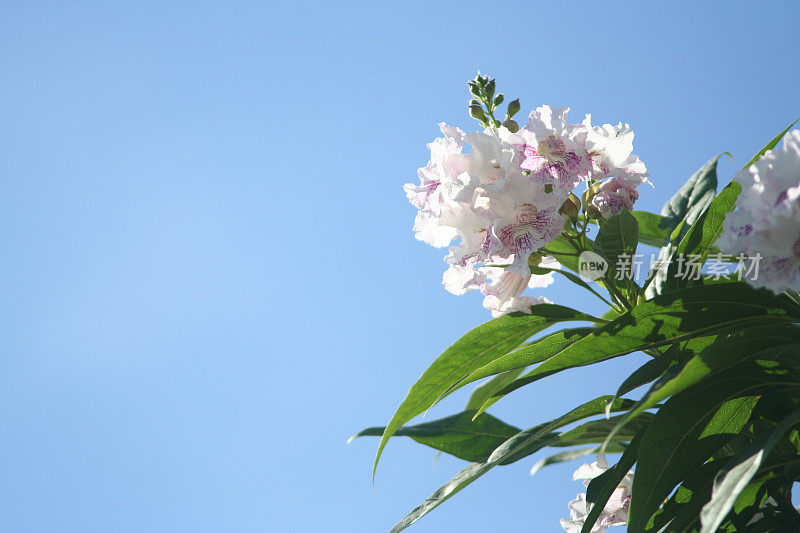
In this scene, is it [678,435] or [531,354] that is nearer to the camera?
[678,435]

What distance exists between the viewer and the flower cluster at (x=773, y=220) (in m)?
0.77

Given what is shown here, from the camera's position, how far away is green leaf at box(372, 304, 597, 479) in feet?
3.70

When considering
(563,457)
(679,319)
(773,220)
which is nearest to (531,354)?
(679,319)

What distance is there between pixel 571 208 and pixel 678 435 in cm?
41

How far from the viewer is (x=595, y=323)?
1.25 m

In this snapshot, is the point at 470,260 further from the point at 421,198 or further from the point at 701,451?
the point at 701,451

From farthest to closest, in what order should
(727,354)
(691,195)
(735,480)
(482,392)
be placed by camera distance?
(482,392) → (691,195) → (727,354) → (735,480)

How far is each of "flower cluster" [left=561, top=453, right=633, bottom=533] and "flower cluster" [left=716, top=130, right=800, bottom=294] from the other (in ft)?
1.77

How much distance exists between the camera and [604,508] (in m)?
1.29

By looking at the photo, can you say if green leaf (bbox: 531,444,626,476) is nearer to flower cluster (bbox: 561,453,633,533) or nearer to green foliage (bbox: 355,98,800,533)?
flower cluster (bbox: 561,453,633,533)

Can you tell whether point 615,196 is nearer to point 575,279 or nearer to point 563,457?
point 575,279

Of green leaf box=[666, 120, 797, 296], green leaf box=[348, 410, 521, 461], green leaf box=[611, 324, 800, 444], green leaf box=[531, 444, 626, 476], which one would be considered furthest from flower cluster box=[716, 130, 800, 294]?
green leaf box=[531, 444, 626, 476]

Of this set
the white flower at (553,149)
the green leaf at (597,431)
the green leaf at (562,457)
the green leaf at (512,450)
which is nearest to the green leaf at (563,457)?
the green leaf at (562,457)

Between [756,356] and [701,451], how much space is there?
0.63 feet
